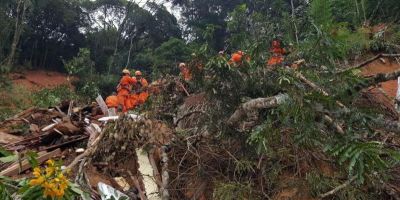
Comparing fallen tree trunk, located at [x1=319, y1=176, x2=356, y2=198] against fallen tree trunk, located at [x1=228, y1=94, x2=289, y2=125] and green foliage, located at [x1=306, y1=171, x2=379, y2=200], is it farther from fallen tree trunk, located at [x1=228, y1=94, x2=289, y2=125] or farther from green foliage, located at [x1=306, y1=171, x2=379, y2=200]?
fallen tree trunk, located at [x1=228, y1=94, x2=289, y2=125]

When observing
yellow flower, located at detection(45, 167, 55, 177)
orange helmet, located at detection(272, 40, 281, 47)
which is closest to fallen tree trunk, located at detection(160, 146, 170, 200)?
orange helmet, located at detection(272, 40, 281, 47)

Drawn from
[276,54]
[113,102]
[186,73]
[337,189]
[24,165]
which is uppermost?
[276,54]

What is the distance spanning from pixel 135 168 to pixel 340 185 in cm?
188

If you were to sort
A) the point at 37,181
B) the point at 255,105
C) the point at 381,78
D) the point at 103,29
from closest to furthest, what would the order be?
the point at 37,181, the point at 381,78, the point at 255,105, the point at 103,29

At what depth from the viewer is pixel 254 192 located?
3793mm

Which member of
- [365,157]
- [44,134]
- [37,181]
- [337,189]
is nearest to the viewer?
[37,181]

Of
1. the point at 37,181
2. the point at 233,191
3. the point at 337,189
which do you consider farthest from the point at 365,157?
the point at 233,191

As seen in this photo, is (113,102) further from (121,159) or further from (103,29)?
(103,29)

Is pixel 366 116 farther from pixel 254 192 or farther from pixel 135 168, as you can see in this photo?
pixel 135 168

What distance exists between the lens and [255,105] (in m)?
3.40

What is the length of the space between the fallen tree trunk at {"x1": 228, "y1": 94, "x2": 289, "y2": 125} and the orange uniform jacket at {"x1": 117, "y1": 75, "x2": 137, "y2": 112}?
324 centimetres

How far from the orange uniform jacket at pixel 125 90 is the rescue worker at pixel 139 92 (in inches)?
3.0

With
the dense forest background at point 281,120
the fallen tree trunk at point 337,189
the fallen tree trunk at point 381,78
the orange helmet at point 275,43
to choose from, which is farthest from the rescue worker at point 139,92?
the fallen tree trunk at point 381,78

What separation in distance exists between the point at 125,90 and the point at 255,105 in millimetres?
3989
